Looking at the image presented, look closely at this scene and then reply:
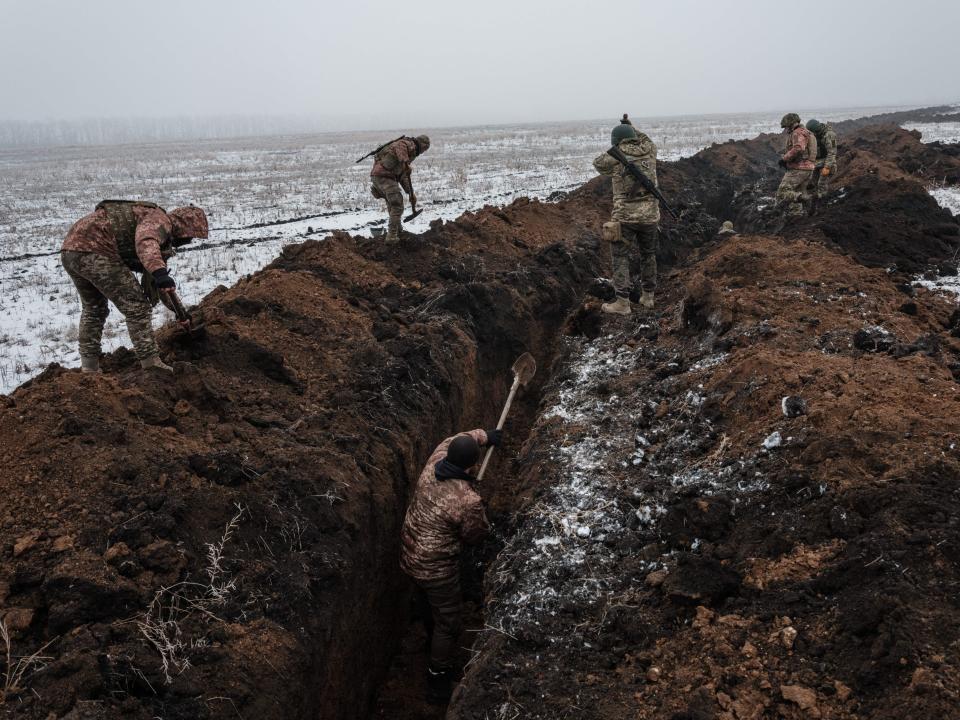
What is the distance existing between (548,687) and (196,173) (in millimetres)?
33293

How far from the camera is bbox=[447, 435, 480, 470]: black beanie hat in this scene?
13.3 ft

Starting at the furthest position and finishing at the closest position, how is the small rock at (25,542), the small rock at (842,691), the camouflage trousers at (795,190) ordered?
the camouflage trousers at (795,190) < the small rock at (25,542) < the small rock at (842,691)

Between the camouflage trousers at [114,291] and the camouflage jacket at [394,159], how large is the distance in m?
4.62

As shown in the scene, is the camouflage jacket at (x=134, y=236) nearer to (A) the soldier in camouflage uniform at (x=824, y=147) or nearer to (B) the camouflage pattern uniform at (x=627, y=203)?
(B) the camouflage pattern uniform at (x=627, y=203)

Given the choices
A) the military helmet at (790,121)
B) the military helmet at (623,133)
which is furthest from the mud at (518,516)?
the military helmet at (790,121)

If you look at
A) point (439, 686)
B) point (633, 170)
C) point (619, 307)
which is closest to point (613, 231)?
point (633, 170)

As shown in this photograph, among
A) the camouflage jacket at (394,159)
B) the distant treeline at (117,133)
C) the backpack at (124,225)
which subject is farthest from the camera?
the distant treeline at (117,133)

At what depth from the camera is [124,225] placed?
4652 millimetres

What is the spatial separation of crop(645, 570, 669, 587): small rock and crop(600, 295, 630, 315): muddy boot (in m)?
4.78

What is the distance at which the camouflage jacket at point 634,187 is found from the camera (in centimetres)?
746

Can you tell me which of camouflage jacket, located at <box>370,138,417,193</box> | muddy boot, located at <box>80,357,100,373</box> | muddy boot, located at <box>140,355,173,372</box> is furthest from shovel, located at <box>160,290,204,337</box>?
camouflage jacket, located at <box>370,138,417,193</box>

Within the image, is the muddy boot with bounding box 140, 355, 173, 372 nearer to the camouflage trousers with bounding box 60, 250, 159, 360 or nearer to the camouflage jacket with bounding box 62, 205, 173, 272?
the camouflage trousers with bounding box 60, 250, 159, 360

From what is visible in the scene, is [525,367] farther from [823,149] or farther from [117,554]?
Answer: [823,149]

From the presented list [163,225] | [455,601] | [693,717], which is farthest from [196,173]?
[693,717]
